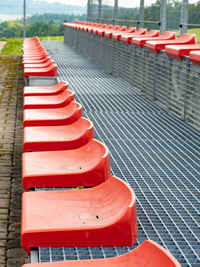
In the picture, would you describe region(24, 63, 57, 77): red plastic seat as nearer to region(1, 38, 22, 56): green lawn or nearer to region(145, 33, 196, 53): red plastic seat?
region(145, 33, 196, 53): red plastic seat

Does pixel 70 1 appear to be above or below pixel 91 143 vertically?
above

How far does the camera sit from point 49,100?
21.4 feet

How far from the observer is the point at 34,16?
27.1 m

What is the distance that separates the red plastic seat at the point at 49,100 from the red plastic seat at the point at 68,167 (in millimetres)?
2025

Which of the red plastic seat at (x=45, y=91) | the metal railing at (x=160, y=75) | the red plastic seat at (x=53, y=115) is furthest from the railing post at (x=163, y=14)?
the red plastic seat at (x=53, y=115)

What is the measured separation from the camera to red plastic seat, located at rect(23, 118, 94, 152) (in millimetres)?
4391

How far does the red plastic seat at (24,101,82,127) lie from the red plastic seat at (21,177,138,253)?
78.8 inches

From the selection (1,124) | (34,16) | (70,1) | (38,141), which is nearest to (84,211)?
(38,141)

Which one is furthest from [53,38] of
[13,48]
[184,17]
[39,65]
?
[184,17]

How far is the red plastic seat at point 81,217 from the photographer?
2.68 metres

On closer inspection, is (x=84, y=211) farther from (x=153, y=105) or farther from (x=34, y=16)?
(x=34, y=16)

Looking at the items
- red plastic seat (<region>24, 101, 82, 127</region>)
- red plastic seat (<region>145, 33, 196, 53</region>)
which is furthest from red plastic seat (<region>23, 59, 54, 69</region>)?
red plastic seat (<region>24, 101, 82, 127</region>)

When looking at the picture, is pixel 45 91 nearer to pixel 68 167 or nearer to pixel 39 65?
pixel 39 65

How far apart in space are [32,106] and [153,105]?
182cm
